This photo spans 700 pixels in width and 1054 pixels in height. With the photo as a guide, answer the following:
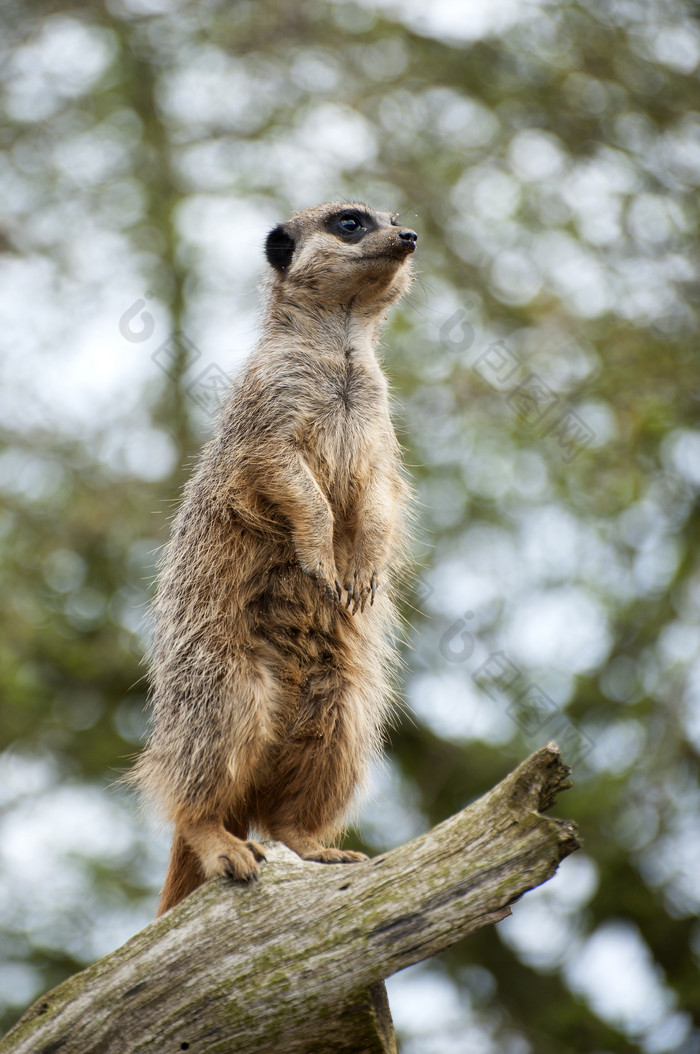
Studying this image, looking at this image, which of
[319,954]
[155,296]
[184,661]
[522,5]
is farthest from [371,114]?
[319,954]

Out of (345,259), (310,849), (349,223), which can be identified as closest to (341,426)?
(345,259)

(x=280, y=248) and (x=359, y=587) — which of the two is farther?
(x=280, y=248)

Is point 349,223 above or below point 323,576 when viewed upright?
above

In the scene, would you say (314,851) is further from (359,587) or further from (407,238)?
(407,238)

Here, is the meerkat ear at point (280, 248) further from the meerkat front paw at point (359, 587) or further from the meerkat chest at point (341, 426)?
the meerkat front paw at point (359, 587)

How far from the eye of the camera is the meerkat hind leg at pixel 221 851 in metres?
4.17

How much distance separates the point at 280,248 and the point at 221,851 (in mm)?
3532

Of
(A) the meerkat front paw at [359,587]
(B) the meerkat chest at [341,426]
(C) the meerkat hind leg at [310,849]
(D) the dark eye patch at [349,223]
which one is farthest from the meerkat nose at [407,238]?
(C) the meerkat hind leg at [310,849]

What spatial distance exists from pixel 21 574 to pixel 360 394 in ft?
22.4

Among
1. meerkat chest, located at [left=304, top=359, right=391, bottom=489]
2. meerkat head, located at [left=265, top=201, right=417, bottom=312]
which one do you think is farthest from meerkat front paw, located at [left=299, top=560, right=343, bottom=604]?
meerkat head, located at [left=265, top=201, right=417, bottom=312]

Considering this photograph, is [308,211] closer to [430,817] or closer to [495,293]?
[495,293]

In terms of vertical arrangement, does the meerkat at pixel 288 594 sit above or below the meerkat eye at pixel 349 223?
below

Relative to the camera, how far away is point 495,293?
11.6 m

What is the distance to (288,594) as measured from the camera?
16.2 ft
